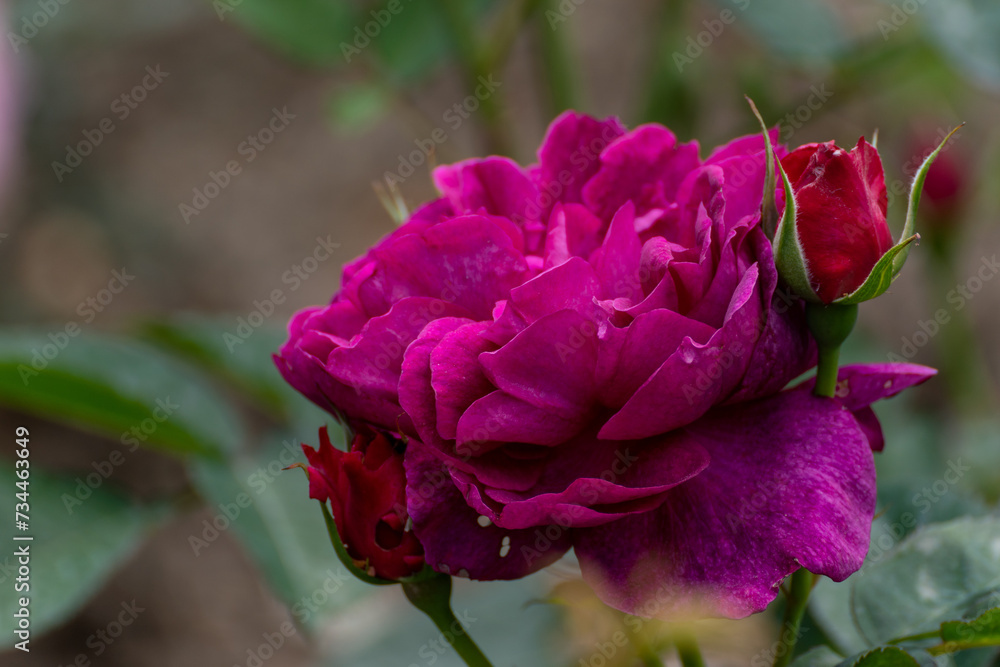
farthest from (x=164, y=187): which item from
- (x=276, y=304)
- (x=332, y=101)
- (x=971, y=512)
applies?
(x=971, y=512)

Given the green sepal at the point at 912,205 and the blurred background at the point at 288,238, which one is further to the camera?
the blurred background at the point at 288,238

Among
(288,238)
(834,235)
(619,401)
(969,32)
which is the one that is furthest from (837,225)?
(288,238)

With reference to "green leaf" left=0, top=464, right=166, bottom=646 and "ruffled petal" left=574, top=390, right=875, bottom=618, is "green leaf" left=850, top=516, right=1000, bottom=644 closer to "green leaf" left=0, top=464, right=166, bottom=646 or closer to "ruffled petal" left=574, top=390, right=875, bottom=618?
"ruffled petal" left=574, top=390, right=875, bottom=618

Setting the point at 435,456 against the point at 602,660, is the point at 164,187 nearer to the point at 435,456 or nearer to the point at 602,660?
the point at 602,660

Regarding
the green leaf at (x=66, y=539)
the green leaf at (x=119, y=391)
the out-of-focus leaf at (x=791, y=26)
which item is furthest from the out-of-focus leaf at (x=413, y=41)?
the green leaf at (x=66, y=539)

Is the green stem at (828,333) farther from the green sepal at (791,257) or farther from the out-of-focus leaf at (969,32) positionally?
the out-of-focus leaf at (969,32)

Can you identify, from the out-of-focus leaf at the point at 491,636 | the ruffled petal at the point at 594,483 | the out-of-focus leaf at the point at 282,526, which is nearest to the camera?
the ruffled petal at the point at 594,483
